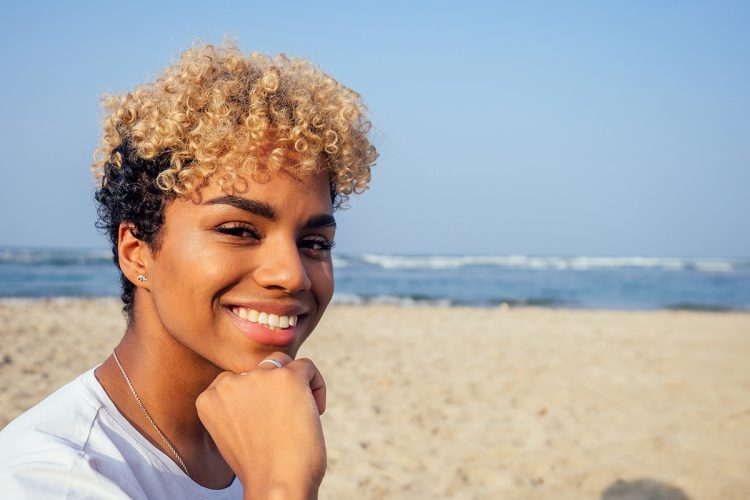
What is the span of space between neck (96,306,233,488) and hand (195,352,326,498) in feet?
1.05

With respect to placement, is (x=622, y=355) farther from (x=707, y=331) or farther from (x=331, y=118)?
(x=331, y=118)

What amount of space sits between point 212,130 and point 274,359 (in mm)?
754

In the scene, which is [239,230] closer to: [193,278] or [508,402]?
[193,278]

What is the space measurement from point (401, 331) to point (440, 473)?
7.93m

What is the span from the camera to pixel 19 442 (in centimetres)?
170

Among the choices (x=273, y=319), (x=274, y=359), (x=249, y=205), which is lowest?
(x=274, y=359)

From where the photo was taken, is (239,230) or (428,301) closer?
(239,230)

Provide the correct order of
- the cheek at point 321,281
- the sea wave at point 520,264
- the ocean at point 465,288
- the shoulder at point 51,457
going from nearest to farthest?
the shoulder at point 51,457
the cheek at point 321,281
the ocean at point 465,288
the sea wave at point 520,264

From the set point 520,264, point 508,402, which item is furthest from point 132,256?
point 520,264

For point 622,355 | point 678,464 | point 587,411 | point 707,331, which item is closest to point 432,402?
point 587,411

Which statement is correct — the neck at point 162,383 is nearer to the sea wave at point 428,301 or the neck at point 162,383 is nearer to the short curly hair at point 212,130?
the short curly hair at point 212,130

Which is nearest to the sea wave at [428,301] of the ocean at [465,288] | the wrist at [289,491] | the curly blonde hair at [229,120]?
the ocean at [465,288]

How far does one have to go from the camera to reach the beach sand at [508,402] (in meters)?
5.46

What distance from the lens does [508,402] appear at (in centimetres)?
784
